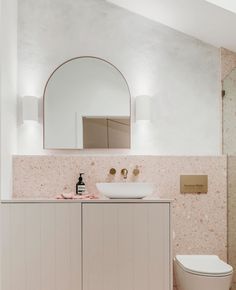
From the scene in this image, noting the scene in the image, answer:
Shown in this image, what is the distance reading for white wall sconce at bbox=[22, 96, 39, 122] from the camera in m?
2.79

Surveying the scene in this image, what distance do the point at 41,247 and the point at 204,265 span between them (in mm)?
1169

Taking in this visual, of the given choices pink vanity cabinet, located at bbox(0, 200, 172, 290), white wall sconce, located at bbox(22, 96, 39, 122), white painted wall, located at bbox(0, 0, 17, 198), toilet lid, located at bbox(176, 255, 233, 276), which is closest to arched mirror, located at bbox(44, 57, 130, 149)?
white wall sconce, located at bbox(22, 96, 39, 122)

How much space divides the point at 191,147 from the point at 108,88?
875 mm

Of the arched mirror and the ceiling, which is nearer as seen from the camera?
the ceiling

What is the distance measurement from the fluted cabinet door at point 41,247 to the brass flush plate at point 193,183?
0.94 m

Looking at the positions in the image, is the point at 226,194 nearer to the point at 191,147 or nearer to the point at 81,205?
the point at 191,147

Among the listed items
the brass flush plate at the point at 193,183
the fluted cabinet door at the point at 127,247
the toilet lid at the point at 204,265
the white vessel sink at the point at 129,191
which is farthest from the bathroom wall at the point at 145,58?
the toilet lid at the point at 204,265

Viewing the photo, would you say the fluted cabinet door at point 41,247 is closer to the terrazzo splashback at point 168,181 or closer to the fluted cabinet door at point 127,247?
the fluted cabinet door at point 127,247

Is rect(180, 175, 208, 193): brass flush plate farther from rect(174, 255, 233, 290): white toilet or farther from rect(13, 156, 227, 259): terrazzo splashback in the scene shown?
rect(174, 255, 233, 290): white toilet

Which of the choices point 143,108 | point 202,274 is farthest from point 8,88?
point 202,274

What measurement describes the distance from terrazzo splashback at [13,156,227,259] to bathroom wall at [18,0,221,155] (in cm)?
13

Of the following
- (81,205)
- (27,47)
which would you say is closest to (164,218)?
(81,205)

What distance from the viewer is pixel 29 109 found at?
2793mm

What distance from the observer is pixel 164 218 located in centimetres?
234
